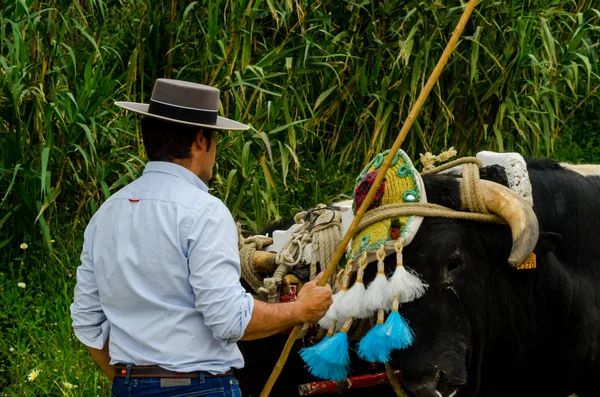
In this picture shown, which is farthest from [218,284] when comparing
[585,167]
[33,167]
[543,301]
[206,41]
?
[206,41]

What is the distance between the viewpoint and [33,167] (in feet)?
19.8

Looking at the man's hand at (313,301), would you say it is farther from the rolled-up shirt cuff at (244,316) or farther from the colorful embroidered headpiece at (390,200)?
the colorful embroidered headpiece at (390,200)

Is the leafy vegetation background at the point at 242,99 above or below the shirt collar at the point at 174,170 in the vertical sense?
below

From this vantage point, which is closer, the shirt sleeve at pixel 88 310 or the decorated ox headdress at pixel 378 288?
the shirt sleeve at pixel 88 310

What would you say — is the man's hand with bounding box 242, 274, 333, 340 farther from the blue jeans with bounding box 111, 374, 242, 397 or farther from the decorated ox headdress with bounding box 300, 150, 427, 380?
the decorated ox headdress with bounding box 300, 150, 427, 380

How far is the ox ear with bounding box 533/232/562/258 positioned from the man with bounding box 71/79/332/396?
1026 mm

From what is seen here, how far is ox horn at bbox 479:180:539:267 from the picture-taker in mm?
3652

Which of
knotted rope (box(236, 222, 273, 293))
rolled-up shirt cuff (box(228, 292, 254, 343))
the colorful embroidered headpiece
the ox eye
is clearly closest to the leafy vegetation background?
knotted rope (box(236, 222, 273, 293))

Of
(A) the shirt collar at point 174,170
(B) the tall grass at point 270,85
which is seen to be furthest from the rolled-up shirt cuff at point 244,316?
(B) the tall grass at point 270,85

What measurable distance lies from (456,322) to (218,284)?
118 cm

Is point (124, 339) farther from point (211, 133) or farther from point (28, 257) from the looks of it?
point (28, 257)

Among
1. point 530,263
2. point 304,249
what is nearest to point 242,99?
point 304,249

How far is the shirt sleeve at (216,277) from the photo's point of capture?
3.03 meters

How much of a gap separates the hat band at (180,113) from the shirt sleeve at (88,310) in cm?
52
